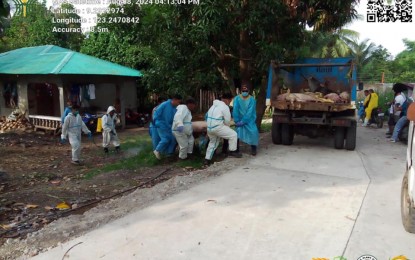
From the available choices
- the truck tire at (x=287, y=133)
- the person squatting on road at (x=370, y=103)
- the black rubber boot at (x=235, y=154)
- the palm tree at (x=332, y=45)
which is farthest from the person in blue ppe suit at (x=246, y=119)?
the palm tree at (x=332, y=45)

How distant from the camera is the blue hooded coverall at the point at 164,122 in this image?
747 cm

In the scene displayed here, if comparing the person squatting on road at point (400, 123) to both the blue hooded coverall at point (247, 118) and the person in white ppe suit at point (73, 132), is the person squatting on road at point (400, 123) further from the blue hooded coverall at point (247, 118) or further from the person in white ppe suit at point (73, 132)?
the person in white ppe suit at point (73, 132)

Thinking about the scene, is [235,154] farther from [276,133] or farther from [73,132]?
[73,132]

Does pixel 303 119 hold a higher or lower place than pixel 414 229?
higher

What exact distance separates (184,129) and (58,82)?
7818 millimetres

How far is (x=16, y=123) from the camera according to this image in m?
14.2

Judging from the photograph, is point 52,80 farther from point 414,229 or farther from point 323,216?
point 414,229

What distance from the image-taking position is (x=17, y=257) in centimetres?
335

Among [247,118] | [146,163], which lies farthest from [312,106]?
[146,163]

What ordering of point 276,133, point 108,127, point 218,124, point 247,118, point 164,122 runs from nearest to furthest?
point 218,124 → point 247,118 → point 164,122 → point 276,133 → point 108,127

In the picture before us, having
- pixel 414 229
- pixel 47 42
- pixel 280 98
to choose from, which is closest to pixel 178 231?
pixel 414 229

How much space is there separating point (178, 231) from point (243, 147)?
190 inches

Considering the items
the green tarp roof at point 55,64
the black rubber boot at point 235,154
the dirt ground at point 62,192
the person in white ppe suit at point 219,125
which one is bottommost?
the dirt ground at point 62,192

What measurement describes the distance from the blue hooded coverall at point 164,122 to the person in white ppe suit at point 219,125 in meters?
0.98
